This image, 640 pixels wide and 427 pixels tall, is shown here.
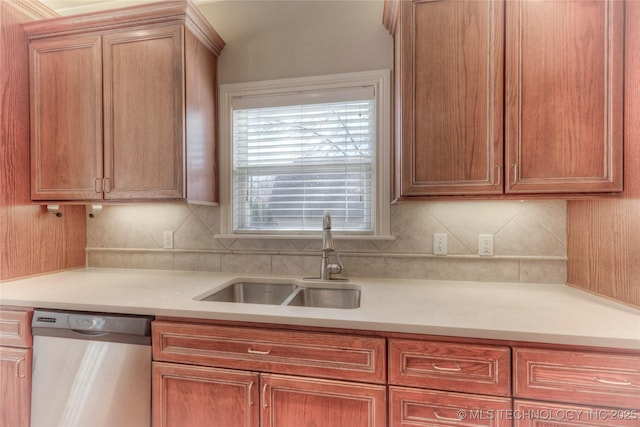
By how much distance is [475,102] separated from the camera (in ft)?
4.45

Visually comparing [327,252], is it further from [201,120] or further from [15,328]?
[15,328]

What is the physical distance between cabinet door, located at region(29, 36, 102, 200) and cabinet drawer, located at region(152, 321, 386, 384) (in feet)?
3.54

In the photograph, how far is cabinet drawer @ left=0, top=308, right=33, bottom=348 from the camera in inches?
55.7

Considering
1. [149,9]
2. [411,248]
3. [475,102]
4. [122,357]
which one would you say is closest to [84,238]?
[122,357]

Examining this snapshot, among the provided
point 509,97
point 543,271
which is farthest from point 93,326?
point 543,271

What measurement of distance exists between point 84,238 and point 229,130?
53.8 inches

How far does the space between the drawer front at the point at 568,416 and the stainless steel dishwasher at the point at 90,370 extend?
145 cm

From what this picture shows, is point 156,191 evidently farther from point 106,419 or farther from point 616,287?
point 616,287

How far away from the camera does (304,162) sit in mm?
1921

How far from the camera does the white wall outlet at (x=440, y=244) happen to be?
174 cm

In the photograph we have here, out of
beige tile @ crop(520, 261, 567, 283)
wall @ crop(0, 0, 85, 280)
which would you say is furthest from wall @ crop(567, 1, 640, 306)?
wall @ crop(0, 0, 85, 280)

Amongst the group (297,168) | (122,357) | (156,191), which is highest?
(297,168)

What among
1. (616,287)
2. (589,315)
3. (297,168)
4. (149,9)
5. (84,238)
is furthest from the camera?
(84,238)

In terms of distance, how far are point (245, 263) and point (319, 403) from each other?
1.03 m
